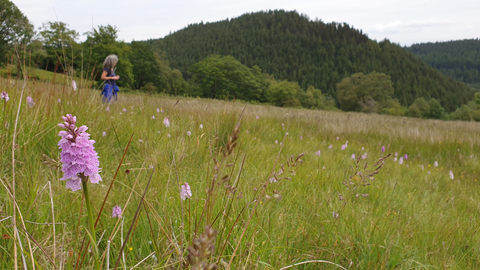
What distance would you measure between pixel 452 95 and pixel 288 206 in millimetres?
160244

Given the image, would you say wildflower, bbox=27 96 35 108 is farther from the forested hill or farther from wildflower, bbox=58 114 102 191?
the forested hill

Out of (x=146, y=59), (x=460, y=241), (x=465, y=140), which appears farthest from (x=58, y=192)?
(x=146, y=59)

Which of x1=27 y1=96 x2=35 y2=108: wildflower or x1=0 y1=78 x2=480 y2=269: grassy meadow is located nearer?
x1=0 y1=78 x2=480 y2=269: grassy meadow

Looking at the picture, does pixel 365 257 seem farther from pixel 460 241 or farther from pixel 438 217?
pixel 438 217

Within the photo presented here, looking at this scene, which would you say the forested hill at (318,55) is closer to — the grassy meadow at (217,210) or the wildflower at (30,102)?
the wildflower at (30,102)

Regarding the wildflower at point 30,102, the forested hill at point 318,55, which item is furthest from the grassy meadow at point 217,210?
the forested hill at point 318,55

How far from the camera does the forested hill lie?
136 m

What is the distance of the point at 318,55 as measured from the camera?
16800cm

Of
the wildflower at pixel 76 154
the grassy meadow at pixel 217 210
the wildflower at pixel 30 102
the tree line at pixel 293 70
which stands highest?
the tree line at pixel 293 70

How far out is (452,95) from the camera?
128m

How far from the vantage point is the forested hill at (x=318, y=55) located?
135625 millimetres

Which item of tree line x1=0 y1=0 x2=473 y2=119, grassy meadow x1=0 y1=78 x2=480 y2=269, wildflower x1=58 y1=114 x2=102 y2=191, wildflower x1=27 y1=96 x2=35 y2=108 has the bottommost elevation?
grassy meadow x1=0 y1=78 x2=480 y2=269

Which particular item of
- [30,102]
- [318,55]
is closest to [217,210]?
[30,102]

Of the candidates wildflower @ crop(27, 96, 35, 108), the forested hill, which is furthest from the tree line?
wildflower @ crop(27, 96, 35, 108)
